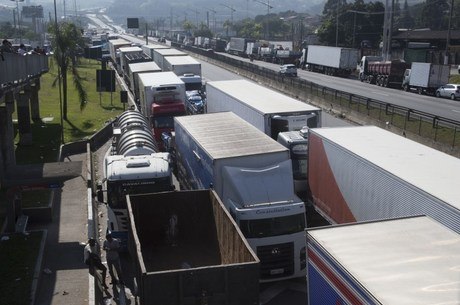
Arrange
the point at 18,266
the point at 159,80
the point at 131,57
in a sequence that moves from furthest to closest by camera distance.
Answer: the point at 131,57 < the point at 159,80 < the point at 18,266

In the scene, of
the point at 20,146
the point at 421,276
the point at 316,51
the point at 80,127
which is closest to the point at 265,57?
the point at 316,51

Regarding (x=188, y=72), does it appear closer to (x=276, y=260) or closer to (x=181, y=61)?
(x=181, y=61)

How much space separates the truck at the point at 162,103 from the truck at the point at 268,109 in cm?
247

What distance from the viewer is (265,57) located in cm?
9894

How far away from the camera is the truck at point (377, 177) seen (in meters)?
12.6

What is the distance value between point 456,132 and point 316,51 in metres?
51.0

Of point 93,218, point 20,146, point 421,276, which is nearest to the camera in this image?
point 421,276

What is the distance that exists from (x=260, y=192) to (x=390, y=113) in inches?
830

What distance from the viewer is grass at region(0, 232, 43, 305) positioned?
13531mm

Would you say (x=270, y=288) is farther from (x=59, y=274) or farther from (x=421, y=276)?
(x=421, y=276)

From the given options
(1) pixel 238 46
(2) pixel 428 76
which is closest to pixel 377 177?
(2) pixel 428 76

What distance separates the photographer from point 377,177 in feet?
48.0

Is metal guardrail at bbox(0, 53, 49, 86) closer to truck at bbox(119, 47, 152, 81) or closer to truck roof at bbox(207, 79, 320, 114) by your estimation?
truck roof at bbox(207, 79, 320, 114)

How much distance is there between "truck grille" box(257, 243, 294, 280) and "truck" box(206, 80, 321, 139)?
855cm
